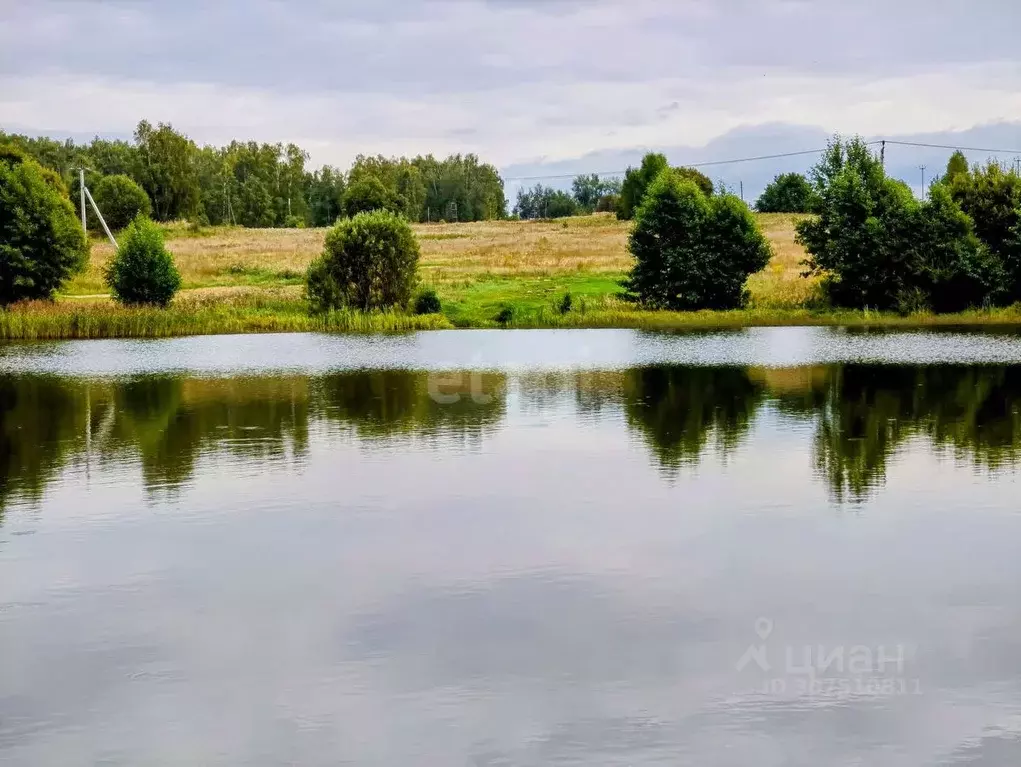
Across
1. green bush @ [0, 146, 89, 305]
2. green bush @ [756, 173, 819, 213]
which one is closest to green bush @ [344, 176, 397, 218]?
green bush @ [756, 173, 819, 213]

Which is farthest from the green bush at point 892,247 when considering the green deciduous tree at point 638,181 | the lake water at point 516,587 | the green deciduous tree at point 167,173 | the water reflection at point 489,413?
the green deciduous tree at point 167,173

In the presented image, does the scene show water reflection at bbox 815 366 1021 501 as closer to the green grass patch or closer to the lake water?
the lake water

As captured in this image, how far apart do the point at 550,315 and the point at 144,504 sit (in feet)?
124

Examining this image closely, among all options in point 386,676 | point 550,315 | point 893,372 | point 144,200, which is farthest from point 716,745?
point 144,200

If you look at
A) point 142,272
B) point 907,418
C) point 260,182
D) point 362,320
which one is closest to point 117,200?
point 260,182

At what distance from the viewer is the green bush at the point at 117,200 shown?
4542 inches

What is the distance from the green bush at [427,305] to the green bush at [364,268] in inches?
31.9

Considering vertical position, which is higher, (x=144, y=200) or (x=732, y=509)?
(x=144, y=200)

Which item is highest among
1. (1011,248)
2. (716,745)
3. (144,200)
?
(144,200)

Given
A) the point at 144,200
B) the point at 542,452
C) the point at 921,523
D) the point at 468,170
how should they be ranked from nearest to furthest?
1. the point at 921,523
2. the point at 542,452
3. the point at 144,200
4. the point at 468,170

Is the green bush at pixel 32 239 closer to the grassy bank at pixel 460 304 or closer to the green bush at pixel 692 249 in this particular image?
the grassy bank at pixel 460 304

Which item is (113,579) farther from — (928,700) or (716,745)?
(928,700)

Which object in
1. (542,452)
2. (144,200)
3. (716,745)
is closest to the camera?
(716,745)

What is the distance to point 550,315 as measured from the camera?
175ft
